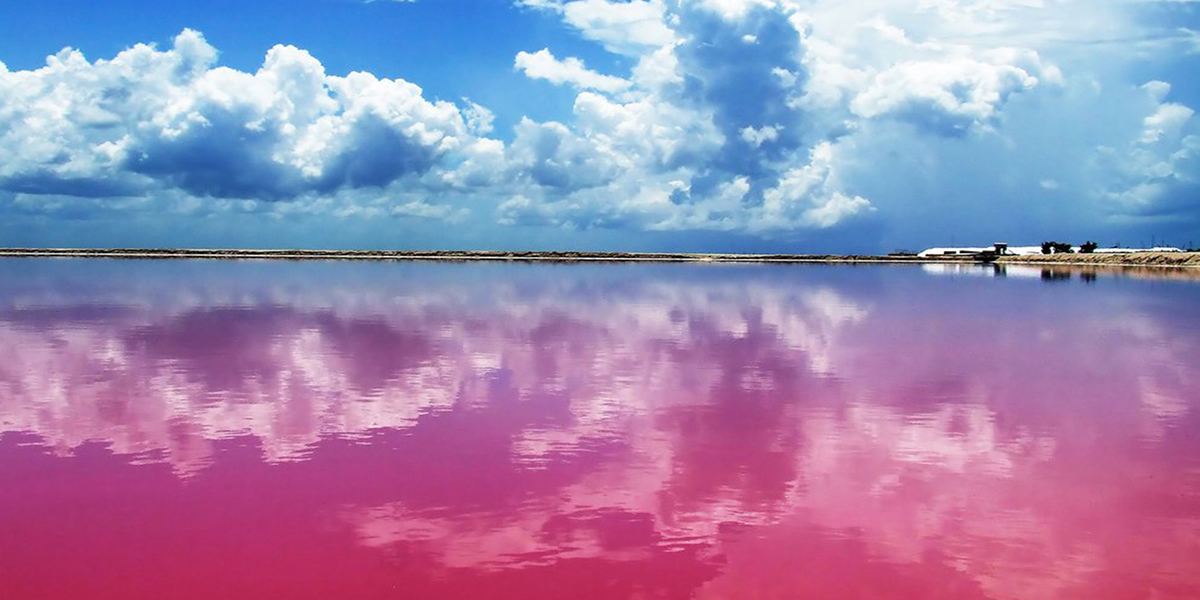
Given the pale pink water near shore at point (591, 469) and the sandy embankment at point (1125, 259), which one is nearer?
the pale pink water near shore at point (591, 469)

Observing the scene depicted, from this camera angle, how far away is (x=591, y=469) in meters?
14.6

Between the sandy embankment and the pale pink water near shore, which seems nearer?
the pale pink water near shore

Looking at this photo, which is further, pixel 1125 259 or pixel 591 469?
pixel 1125 259

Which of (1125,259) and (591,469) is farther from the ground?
(1125,259)

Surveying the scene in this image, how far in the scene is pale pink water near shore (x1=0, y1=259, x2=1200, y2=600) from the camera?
10.3 meters

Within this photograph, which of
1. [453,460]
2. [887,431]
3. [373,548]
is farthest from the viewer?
[887,431]

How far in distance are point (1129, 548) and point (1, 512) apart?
1496 cm

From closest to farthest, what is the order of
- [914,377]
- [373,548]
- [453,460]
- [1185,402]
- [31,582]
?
[31,582] < [373,548] < [453,460] < [1185,402] < [914,377]

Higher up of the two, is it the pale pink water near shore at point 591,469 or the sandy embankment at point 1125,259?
the sandy embankment at point 1125,259

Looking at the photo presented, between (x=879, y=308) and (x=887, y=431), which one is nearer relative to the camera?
(x=887, y=431)

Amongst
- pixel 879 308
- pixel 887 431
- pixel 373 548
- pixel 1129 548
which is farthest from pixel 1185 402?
pixel 879 308

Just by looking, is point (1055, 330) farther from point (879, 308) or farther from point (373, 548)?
point (373, 548)

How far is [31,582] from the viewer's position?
32.6ft

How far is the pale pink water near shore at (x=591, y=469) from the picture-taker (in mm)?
10336
